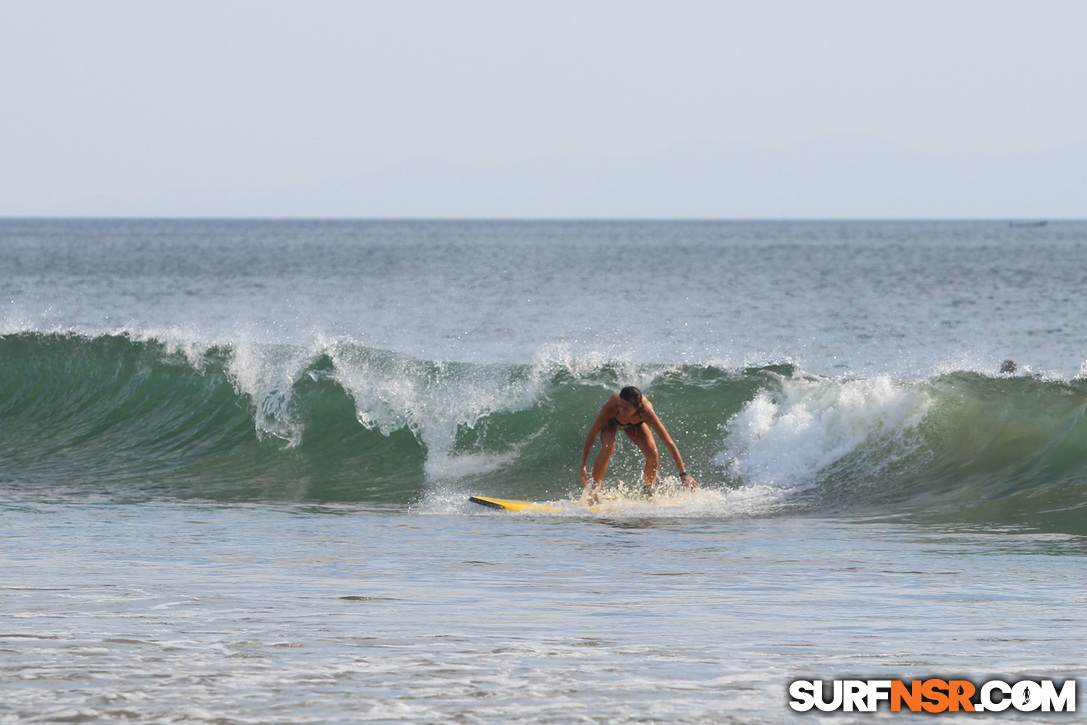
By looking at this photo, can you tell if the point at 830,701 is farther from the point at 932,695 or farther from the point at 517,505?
the point at 517,505

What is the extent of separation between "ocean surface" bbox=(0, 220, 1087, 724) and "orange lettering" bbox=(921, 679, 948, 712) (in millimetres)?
187

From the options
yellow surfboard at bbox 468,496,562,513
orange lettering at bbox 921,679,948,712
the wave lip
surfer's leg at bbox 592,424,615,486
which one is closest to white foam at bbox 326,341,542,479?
the wave lip

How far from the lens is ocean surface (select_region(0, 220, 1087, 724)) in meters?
5.66

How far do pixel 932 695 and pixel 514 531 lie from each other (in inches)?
220

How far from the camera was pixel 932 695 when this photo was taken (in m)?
5.43

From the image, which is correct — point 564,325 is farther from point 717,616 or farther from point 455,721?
point 455,721

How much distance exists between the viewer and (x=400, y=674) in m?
5.67

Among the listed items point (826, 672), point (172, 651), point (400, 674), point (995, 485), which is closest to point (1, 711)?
point (172, 651)

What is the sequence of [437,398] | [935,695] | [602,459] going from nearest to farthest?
[935,695], [602,459], [437,398]

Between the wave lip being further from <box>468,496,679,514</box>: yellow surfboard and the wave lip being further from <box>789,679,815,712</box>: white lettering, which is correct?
<box>789,679,815,712</box>: white lettering

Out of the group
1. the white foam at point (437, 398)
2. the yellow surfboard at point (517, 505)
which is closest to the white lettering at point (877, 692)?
the yellow surfboard at point (517, 505)

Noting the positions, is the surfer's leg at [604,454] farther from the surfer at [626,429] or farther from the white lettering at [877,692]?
the white lettering at [877,692]

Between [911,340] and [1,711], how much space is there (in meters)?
28.1

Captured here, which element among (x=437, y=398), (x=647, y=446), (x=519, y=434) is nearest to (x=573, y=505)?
(x=647, y=446)
